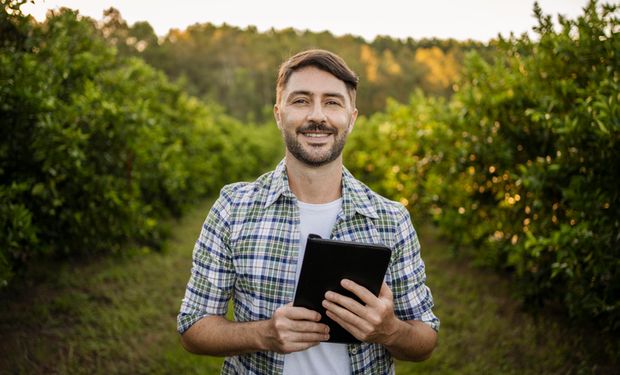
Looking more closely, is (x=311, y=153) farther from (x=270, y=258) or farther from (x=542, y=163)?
(x=542, y=163)

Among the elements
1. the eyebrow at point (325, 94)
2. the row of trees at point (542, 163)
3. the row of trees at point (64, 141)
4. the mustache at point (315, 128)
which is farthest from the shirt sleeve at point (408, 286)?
the row of trees at point (64, 141)

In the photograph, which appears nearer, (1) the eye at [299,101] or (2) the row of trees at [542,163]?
(1) the eye at [299,101]

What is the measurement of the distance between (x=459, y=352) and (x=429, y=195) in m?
2.85

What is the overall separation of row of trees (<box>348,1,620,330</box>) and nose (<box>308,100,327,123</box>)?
2.46 m

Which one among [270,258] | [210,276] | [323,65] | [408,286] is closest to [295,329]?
[270,258]

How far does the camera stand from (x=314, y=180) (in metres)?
1.98

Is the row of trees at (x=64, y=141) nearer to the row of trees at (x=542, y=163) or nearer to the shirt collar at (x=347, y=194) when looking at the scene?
the shirt collar at (x=347, y=194)

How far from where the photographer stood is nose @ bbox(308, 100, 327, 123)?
6.19 feet

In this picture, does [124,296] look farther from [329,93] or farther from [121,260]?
[329,93]

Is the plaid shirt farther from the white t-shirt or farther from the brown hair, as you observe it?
the brown hair

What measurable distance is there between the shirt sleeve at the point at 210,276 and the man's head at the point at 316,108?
462 mm

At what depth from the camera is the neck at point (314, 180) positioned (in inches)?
77.6

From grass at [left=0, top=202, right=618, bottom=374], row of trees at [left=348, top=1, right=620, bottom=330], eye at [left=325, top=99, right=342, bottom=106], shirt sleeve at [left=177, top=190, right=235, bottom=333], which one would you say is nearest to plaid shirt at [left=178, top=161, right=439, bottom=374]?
shirt sleeve at [left=177, top=190, right=235, bottom=333]

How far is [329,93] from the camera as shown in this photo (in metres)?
1.94
